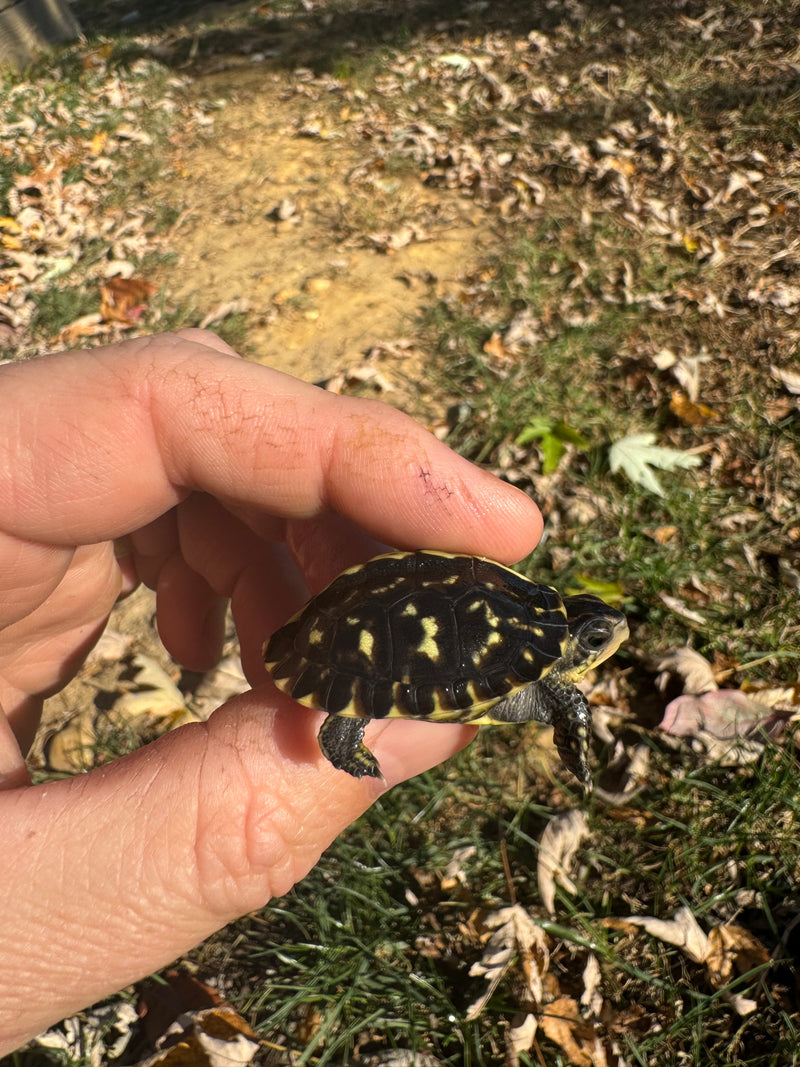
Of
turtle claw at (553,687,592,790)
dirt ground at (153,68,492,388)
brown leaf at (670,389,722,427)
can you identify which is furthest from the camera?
dirt ground at (153,68,492,388)

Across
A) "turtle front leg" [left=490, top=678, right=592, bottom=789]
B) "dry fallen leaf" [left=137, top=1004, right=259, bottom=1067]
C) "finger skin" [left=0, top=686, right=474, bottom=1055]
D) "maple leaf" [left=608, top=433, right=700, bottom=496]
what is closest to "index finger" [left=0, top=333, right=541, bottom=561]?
"turtle front leg" [left=490, top=678, right=592, bottom=789]

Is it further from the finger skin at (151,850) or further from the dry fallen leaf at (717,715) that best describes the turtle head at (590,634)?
the finger skin at (151,850)

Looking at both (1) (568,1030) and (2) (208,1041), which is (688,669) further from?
(2) (208,1041)

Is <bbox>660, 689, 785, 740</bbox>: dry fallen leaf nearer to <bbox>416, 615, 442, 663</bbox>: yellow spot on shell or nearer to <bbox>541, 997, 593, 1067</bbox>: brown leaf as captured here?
<bbox>541, 997, 593, 1067</bbox>: brown leaf

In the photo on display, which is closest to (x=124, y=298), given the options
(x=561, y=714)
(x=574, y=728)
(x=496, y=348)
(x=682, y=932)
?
(x=496, y=348)

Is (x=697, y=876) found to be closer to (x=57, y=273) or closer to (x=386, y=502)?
(x=386, y=502)

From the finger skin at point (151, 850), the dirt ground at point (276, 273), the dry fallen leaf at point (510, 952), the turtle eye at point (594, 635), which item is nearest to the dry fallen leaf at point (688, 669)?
the turtle eye at point (594, 635)

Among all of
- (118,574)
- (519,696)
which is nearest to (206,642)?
(118,574)
